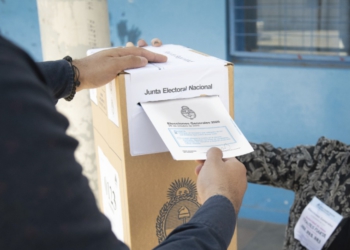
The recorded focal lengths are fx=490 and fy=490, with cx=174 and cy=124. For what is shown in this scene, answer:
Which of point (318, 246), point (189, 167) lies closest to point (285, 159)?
point (318, 246)

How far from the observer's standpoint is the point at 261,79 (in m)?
2.96

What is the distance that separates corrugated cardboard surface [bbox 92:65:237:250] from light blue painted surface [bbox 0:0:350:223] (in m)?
1.93

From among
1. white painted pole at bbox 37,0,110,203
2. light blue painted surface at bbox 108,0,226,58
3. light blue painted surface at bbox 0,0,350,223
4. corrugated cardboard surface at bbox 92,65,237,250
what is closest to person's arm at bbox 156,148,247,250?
corrugated cardboard surface at bbox 92,65,237,250

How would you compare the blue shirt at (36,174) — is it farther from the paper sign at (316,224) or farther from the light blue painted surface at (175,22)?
the light blue painted surface at (175,22)

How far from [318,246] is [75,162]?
1245mm

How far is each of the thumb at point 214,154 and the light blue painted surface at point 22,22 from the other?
9.42 ft

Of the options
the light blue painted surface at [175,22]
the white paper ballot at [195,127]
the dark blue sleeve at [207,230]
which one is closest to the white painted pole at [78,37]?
the white paper ballot at [195,127]

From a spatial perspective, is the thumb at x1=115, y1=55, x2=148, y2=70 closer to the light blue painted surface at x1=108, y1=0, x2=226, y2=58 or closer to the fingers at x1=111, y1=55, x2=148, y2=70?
the fingers at x1=111, y1=55, x2=148, y2=70

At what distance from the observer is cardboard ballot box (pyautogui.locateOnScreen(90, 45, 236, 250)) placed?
3.14ft

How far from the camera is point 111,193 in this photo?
1139 millimetres

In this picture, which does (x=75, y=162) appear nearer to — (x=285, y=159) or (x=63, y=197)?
(x=63, y=197)

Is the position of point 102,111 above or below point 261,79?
above

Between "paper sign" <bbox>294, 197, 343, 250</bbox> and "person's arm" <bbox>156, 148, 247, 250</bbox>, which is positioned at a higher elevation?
"person's arm" <bbox>156, 148, 247, 250</bbox>

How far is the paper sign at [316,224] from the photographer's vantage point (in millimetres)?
1526
